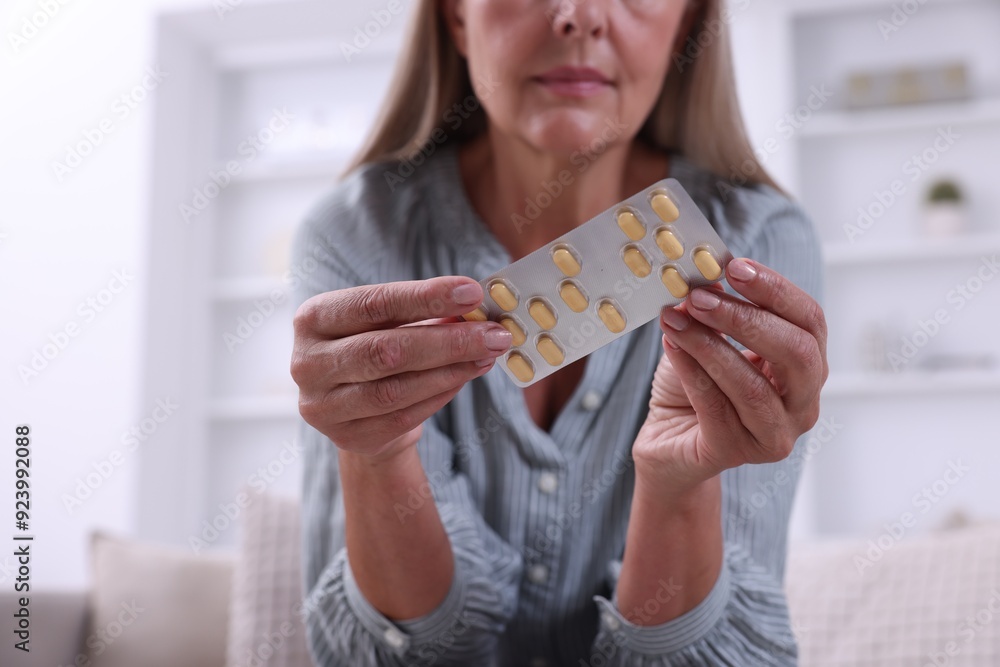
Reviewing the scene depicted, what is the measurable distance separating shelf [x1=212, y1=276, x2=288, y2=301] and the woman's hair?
2.11m

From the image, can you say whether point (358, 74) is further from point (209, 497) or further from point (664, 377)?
point (664, 377)

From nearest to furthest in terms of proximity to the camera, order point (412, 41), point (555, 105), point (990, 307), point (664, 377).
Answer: point (664, 377) → point (555, 105) → point (412, 41) → point (990, 307)

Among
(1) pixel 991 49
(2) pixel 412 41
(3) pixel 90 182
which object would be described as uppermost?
(1) pixel 991 49

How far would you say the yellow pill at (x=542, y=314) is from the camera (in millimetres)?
644

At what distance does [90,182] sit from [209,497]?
1214 mm

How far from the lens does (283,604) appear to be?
4.11 feet

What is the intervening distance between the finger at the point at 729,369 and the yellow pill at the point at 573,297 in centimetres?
7

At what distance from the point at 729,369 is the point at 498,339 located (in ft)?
0.51

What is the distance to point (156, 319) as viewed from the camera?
3082 mm

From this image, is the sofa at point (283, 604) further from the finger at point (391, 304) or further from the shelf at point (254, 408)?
the shelf at point (254, 408)

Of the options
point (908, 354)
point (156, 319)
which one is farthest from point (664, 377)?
point (156, 319)

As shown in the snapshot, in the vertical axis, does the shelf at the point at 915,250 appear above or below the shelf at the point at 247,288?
above

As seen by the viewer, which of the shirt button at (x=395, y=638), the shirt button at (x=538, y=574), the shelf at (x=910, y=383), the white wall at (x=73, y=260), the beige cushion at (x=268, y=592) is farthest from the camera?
the white wall at (x=73, y=260)

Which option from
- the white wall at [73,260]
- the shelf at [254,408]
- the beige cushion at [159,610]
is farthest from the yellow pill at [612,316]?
the shelf at [254,408]
